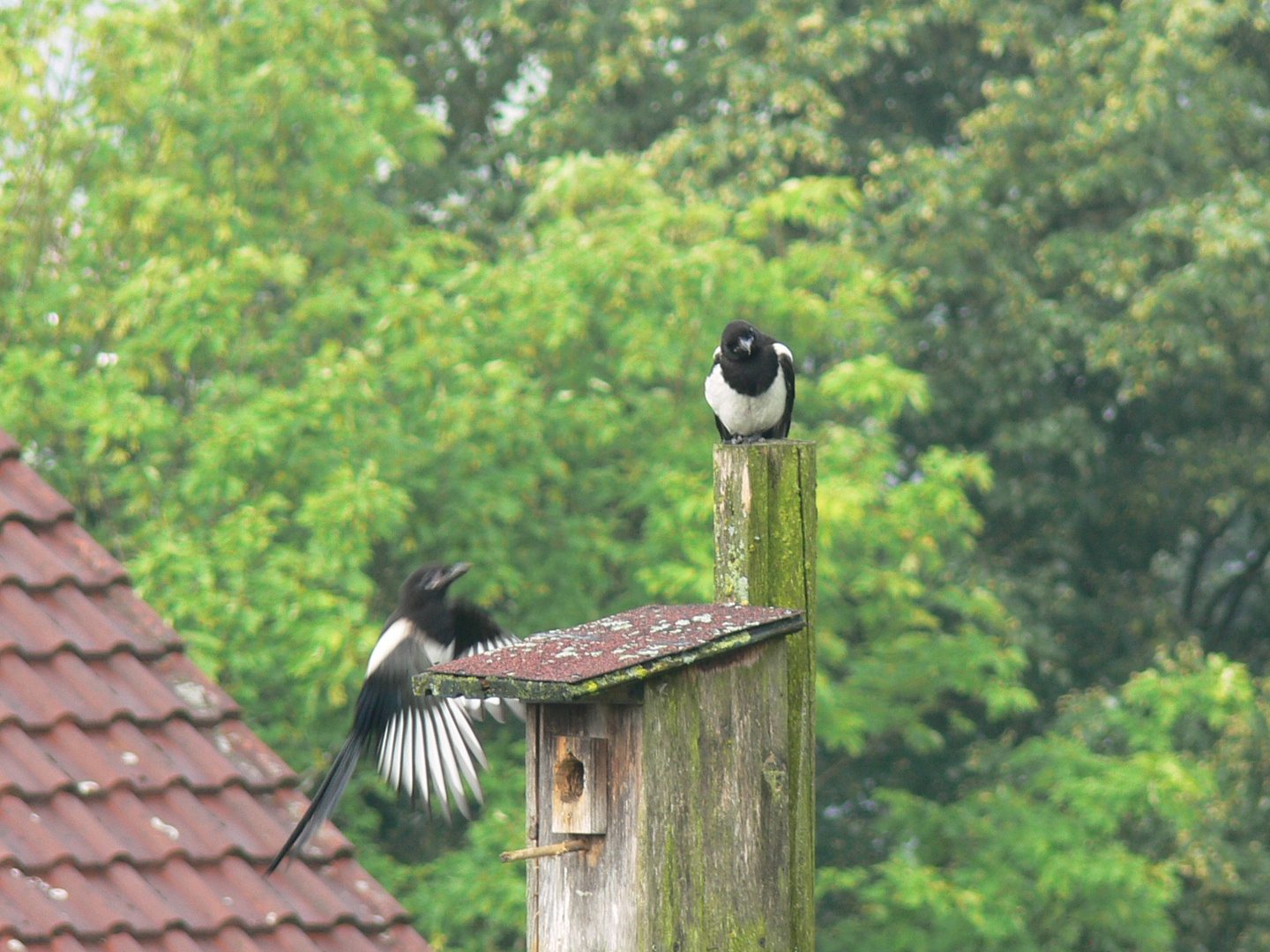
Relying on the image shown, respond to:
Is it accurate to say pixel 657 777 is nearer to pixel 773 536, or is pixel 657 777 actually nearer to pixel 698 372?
pixel 773 536

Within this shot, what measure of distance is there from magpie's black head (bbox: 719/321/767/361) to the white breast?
0.10 m

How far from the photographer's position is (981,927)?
8414mm

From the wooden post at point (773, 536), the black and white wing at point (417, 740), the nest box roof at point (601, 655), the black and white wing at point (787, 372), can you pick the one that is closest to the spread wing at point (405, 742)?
the black and white wing at point (417, 740)

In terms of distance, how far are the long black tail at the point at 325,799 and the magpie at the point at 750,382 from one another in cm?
211

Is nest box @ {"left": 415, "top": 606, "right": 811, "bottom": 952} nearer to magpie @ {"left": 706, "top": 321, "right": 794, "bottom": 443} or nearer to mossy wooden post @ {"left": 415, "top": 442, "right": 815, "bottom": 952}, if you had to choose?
mossy wooden post @ {"left": 415, "top": 442, "right": 815, "bottom": 952}

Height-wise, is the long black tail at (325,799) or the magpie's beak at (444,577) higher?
the magpie's beak at (444,577)

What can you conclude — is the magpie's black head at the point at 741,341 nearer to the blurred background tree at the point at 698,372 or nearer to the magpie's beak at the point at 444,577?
the magpie's beak at the point at 444,577

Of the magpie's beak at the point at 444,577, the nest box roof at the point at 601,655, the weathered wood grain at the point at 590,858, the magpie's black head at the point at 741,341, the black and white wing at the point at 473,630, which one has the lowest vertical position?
the weathered wood grain at the point at 590,858

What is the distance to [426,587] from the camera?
4.21m

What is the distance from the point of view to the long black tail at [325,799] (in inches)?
147

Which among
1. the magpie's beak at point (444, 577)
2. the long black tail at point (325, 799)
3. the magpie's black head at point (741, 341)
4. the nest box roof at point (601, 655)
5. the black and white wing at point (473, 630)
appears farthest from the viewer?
the magpie's black head at point (741, 341)

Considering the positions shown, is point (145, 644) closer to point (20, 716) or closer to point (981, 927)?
point (20, 716)

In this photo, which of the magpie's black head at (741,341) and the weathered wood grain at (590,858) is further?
the magpie's black head at (741,341)

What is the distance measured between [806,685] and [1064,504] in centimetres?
1026
